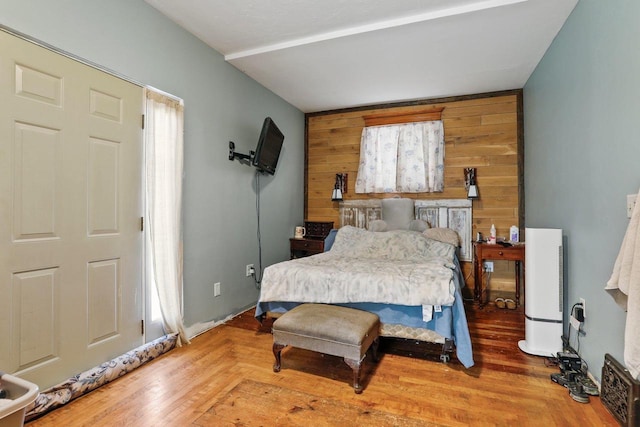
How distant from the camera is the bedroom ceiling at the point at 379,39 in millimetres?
2424

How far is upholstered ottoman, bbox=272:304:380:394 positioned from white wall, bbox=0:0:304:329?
43.8 inches

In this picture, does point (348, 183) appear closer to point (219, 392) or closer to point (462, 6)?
point (462, 6)

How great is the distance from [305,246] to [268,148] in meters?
1.44

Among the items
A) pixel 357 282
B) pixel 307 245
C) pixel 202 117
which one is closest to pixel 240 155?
pixel 202 117

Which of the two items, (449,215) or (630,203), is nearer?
(630,203)

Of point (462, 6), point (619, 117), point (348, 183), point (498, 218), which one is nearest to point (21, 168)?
point (462, 6)

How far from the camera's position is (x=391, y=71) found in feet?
11.4

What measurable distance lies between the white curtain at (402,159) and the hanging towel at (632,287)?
2806mm

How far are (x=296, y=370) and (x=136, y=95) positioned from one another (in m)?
2.26

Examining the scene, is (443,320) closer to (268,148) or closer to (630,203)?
(630,203)

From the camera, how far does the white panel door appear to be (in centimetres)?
169

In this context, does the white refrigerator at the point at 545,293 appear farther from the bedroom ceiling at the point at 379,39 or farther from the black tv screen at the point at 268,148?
the black tv screen at the point at 268,148

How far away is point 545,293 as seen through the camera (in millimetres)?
2494

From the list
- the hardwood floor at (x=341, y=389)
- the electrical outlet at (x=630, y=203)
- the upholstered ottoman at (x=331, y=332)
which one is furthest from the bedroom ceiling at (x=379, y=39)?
the hardwood floor at (x=341, y=389)
